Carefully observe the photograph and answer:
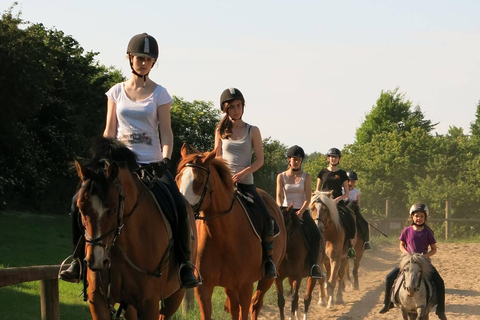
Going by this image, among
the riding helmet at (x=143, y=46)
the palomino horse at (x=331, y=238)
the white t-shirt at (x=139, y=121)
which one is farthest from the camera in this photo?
the palomino horse at (x=331, y=238)

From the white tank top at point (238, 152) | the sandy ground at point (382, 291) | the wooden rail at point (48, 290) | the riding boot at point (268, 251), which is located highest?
the white tank top at point (238, 152)

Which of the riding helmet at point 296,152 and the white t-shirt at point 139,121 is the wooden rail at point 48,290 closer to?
the white t-shirt at point 139,121

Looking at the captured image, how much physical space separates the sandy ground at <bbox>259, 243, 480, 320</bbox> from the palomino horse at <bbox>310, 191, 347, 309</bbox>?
430 mm

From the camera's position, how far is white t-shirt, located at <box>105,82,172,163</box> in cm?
667

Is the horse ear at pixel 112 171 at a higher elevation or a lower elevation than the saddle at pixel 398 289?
higher

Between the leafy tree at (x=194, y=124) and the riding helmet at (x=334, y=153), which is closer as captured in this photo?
the riding helmet at (x=334, y=153)

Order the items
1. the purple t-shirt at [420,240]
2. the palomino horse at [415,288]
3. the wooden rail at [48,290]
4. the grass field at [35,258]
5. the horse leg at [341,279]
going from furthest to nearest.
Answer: the horse leg at [341,279]
the grass field at [35,258]
the purple t-shirt at [420,240]
the palomino horse at [415,288]
the wooden rail at [48,290]

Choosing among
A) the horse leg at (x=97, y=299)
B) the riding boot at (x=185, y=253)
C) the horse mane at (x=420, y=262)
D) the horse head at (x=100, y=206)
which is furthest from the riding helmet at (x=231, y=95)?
the horse leg at (x=97, y=299)

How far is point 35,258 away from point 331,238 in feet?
30.1

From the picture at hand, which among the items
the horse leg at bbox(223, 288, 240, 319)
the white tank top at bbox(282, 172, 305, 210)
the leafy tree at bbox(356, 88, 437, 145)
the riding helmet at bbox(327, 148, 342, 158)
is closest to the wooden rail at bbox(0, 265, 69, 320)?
the horse leg at bbox(223, 288, 240, 319)

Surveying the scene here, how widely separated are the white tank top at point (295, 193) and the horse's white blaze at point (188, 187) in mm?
4981

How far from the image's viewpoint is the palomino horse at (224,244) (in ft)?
28.2

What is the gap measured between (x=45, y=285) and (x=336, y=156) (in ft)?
31.0

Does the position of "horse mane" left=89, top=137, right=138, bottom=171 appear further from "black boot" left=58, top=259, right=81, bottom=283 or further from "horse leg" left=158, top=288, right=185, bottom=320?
"horse leg" left=158, top=288, right=185, bottom=320
